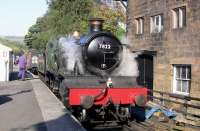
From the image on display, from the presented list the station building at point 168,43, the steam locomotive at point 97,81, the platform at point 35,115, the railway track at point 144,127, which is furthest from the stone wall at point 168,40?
the platform at point 35,115

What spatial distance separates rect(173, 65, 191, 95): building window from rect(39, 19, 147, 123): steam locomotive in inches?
164

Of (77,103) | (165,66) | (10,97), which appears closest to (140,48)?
(165,66)

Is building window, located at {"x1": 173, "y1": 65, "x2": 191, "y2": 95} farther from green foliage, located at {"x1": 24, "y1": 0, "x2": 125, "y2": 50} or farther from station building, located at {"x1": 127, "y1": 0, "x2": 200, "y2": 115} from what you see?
green foliage, located at {"x1": 24, "y1": 0, "x2": 125, "y2": 50}

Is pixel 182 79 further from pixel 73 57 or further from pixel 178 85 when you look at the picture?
pixel 73 57

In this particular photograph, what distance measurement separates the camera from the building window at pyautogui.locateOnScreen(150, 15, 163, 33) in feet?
56.3

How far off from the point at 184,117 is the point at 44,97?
540cm

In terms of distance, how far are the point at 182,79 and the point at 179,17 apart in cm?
234

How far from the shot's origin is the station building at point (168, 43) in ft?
47.8

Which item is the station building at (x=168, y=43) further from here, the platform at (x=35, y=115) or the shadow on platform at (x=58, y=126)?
the shadow on platform at (x=58, y=126)

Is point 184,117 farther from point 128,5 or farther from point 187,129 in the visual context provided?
point 128,5

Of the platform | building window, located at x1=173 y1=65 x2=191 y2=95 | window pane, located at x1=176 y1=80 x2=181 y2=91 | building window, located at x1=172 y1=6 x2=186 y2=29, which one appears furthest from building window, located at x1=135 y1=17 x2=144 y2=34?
the platform

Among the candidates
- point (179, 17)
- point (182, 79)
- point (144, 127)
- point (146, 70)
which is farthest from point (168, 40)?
point (144, 127)

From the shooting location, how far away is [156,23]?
57.6 ft

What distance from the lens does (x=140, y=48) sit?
741 inches
